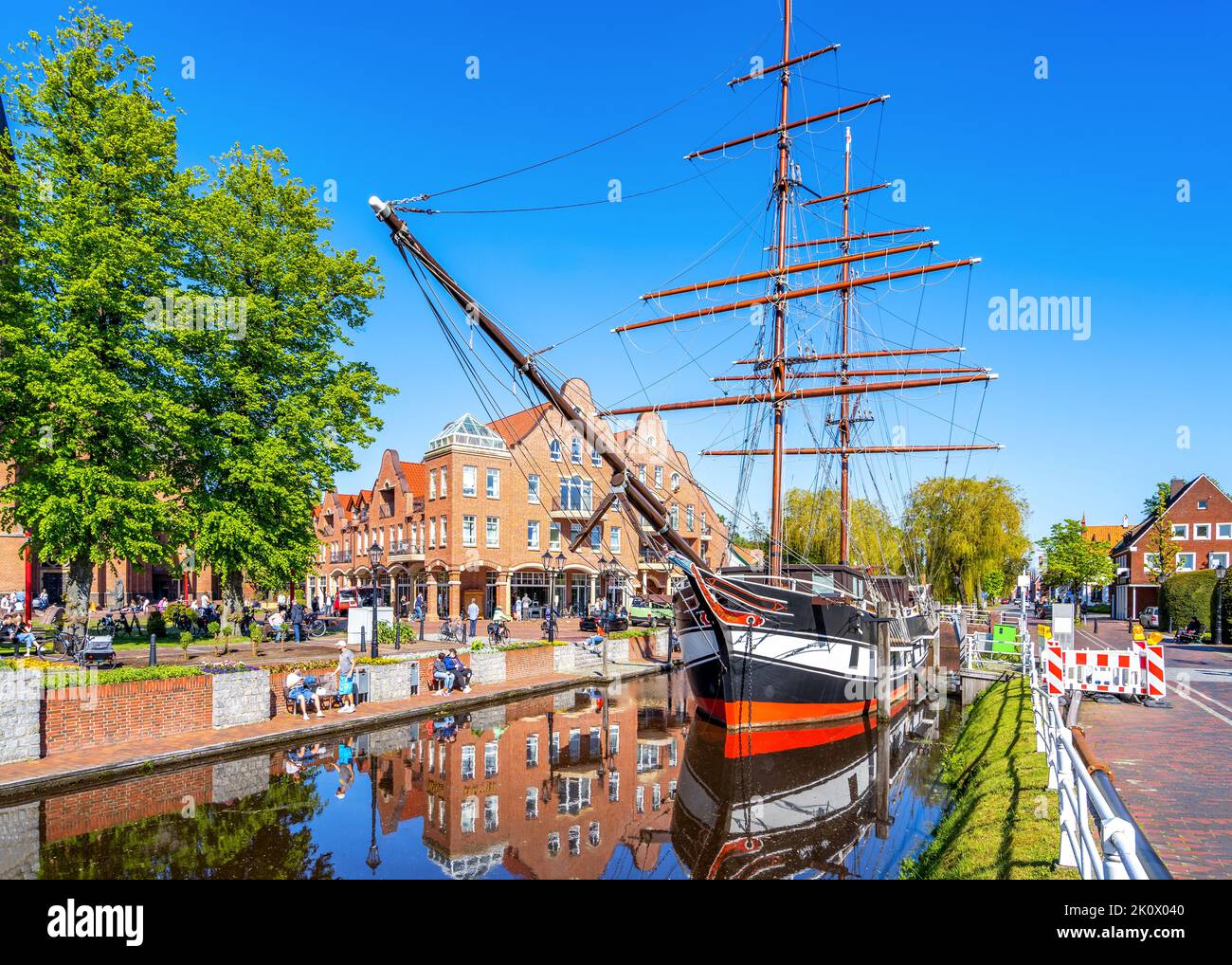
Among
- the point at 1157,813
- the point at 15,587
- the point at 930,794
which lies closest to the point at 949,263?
the point at 930,794

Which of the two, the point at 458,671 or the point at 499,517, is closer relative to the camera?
the point at 458,671

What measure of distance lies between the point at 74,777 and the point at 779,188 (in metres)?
26.3

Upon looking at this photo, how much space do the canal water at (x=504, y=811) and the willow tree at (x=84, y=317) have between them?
31.8 ft

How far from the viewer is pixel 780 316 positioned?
86.3ft

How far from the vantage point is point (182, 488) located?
83.1 ft

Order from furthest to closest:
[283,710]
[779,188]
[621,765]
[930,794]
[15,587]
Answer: [15,587]
[779,188]
[283,710]
[621,765]
[930,794]

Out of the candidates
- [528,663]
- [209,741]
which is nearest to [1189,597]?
[528,663]

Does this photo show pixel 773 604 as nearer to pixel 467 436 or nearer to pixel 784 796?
pixel 784 796

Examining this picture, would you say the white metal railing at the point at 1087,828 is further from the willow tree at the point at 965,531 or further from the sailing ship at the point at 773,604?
the willow tree at the point at 965,531

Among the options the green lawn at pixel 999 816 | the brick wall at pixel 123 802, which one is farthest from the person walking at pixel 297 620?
the green lawn at pixel 999 816

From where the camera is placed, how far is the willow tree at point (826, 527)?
4406 cm

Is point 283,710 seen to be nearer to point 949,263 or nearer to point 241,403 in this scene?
point 241,403

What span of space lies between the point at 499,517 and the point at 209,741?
31102 mm
